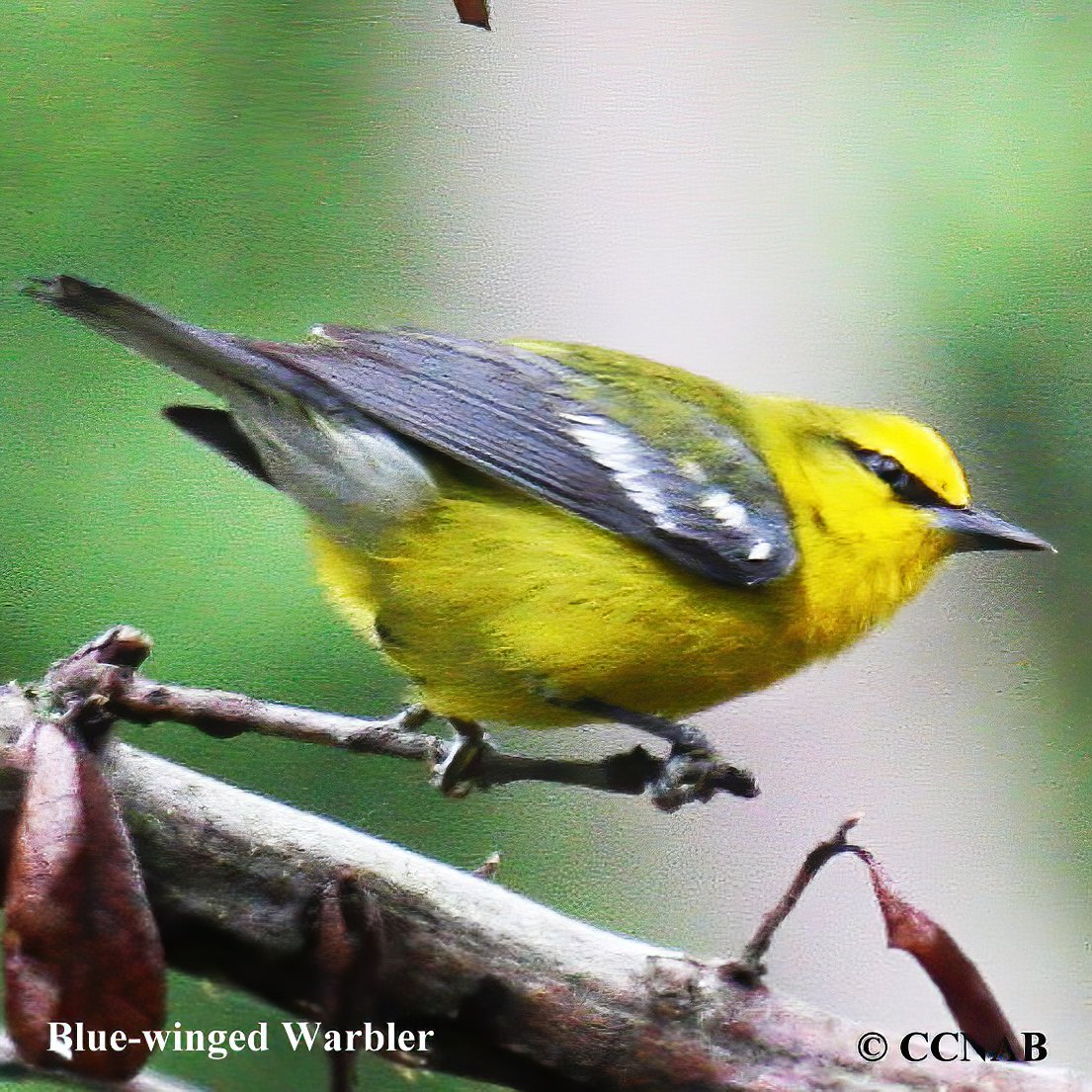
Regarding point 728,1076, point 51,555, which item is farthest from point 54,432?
point 728,1076

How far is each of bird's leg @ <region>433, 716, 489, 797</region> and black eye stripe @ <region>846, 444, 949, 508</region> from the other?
40cm

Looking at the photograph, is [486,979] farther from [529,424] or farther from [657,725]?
[529,424]

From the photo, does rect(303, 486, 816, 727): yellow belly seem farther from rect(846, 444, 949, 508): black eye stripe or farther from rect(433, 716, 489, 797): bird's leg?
rect(846, 444, 949, 508): black eye stripe

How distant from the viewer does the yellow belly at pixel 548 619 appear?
3.53 feet

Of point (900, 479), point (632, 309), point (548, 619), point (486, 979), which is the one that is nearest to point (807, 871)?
point (486, 979)

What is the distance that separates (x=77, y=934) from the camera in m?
0.73

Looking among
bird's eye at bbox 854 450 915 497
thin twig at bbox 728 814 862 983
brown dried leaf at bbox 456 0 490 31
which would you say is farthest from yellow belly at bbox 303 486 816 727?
brown dried leaf at bbox 456 0 490 31

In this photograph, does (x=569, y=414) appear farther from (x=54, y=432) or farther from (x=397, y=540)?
(x=54, y=432)

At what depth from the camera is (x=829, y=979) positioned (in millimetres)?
1080

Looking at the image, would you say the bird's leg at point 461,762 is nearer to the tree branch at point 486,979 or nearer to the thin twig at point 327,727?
the thin twig at point 327,727

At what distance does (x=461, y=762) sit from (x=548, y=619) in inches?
6.1

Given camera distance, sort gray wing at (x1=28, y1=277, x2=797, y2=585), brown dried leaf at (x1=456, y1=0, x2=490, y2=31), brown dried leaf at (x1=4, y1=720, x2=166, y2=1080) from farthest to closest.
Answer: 1. gray wing at (x1=28, y1=277, x2=797, y2=585)
2. brown dried leaf at (x1=4, y1=720, x2=166, y2=1080)
3. brown dried leaf at (x1=456, y1=0, x2=490, y2=31)

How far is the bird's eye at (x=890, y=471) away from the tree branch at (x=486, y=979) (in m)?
0.46

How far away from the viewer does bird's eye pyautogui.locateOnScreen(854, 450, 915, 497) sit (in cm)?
114
